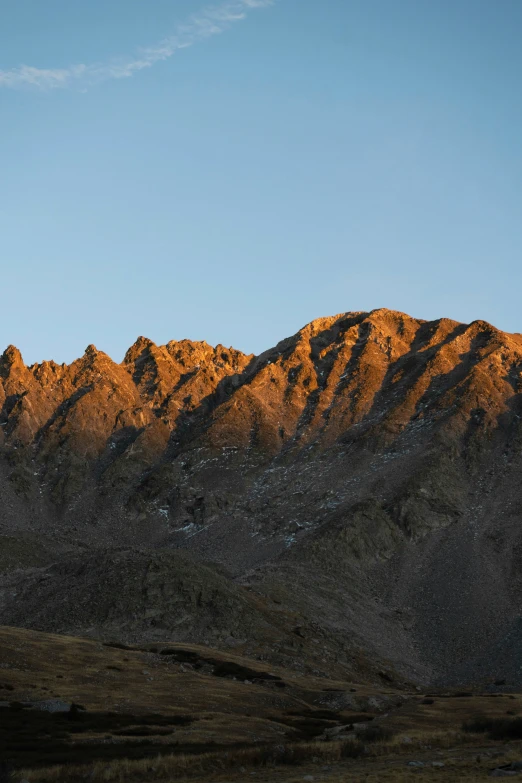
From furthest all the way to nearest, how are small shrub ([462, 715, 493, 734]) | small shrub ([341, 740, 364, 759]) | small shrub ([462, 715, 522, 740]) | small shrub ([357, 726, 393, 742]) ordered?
1. small shrub ([462, 715, 493, 734])
2. small shrub ([462, 715, 522, 740])
3. small shrub ([357, 726, 393, 742])
4. small shrub ([341, 740, 364, 759])

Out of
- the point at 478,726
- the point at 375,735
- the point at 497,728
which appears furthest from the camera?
the point at 478,726

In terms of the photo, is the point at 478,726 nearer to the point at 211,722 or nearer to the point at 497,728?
the point at 497,728

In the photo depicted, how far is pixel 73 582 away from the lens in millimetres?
113500

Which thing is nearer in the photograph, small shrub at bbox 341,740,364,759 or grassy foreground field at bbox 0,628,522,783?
grassy foreground field at bbox 0,628,522,783

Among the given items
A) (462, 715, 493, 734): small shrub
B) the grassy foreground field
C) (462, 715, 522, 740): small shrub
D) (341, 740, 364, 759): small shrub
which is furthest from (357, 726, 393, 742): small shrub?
(462, 715, 493, 734): small shrub

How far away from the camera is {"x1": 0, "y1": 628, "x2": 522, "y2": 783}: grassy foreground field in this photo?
3250cm

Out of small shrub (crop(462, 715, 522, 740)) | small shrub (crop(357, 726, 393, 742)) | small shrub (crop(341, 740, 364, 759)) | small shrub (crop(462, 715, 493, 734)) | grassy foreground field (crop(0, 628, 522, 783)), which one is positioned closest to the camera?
grassy foreground field (crop(0, 628, 522, 783))

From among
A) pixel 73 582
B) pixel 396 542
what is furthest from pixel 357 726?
pixel 396 542

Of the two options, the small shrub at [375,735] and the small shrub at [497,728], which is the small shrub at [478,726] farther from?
the small shrub at [375,735]

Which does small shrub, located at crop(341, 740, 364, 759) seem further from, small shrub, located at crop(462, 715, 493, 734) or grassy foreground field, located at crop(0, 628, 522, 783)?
small shrub, located at crop(462, 715, 493, 734)

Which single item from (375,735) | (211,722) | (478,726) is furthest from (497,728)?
(211,722)

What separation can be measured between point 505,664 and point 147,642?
5774 cm

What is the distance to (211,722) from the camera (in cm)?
5069

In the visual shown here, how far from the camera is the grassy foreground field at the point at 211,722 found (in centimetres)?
3250
